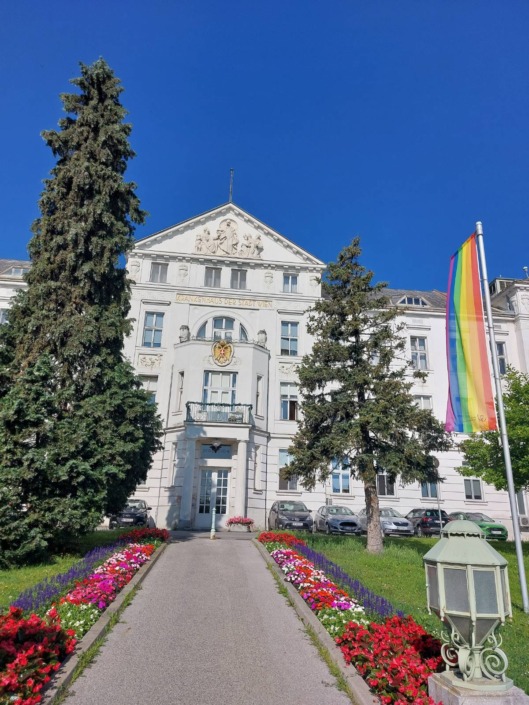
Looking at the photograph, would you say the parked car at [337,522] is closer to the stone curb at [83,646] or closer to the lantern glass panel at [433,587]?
the stone curb at [83,646]

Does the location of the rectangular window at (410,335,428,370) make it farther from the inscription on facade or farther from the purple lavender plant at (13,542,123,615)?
the purple lavender plant at (13,542,123,615)

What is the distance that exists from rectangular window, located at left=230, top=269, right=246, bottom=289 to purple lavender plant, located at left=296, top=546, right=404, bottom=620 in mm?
22321

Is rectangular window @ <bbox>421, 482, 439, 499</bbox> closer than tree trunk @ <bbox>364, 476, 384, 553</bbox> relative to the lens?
No

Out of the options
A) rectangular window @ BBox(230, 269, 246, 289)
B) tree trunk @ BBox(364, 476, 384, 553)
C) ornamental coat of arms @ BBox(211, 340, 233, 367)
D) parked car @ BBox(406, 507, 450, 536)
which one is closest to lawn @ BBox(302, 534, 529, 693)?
tree trunk @ BBox(364, 476, 384, 553)

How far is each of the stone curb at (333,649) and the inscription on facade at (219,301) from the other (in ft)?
75.4

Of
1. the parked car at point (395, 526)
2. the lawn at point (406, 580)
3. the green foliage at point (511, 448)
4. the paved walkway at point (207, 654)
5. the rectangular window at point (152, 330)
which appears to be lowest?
the paved walkway at point (207, 654)

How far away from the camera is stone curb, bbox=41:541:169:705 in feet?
17.1

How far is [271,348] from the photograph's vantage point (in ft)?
106

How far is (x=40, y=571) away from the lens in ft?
38.0

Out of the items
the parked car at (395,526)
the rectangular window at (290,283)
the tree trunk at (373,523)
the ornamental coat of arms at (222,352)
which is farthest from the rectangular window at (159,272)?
the tree trunk at (373,523)

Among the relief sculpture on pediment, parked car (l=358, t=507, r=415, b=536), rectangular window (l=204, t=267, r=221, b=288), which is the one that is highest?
the relief sculpture on pediment

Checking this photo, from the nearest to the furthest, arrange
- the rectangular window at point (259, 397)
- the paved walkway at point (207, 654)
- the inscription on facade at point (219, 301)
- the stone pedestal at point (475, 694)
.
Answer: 1. the stone pedestal at point (475, 694)
2. the paved walkway at point (207, 654)
3. the rectangular window at point (259, 397)
4. the inscription on facade at point (219, 301)

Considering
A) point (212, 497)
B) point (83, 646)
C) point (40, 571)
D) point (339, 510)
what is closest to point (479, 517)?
point (339, 510)

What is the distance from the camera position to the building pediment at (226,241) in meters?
33.4
